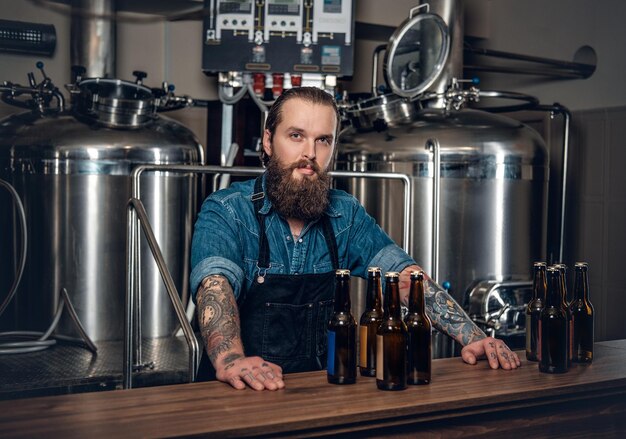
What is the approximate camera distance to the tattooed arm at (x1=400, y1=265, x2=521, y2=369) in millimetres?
1980

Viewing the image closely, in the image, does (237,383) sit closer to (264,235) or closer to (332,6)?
(264,235)

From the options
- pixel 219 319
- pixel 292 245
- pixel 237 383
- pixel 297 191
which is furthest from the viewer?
pixel 292 245

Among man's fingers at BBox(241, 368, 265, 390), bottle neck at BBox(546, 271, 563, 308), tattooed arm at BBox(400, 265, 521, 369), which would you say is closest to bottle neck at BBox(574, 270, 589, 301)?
bottle neck at BBox(546, 271, 563, 308)

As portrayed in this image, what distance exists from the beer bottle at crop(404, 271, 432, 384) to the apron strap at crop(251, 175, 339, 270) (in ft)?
1.96

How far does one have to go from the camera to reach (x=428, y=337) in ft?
5.96

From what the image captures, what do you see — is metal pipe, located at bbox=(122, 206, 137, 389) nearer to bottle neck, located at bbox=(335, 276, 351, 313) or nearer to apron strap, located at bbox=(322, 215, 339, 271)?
apron strap, located at bbox=(322, 215, 339, 271)

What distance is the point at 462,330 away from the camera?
7.06 feet

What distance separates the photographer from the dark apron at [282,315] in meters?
2.29

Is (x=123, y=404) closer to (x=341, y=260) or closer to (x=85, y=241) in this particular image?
(x=341, y=260)

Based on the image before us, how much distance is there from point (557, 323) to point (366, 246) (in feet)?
2.38

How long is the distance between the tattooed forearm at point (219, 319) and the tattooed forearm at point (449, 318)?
619mm

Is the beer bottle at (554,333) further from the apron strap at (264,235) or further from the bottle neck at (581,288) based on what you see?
the apron strap at (264,235)

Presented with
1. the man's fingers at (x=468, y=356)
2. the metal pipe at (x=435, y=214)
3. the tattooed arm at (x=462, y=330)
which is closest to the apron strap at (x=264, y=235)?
the tattooed arm at (x=462, y=330)

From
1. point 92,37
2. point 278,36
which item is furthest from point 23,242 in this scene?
point 278,36
